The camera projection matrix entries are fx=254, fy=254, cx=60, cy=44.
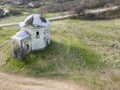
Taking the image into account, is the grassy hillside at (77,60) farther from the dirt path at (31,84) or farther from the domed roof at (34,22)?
the domed roof at (34,22)

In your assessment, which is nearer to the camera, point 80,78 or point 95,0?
point 80,78

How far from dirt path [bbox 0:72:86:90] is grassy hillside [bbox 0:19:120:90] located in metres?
1.23

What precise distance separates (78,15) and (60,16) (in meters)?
4.66

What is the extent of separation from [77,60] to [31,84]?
9018mm

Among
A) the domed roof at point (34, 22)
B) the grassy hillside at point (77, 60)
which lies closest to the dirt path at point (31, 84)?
the grassy hillside at point (77, 60)

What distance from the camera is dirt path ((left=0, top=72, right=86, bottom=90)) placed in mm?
34531

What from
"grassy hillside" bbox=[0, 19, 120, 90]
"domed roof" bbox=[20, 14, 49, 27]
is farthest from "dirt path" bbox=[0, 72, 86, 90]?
"domed roof" bbox=[20, 14, 49, 27]

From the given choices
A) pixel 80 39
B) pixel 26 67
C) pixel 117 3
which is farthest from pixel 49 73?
pixel 117 3

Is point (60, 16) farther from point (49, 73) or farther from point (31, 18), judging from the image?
point (49, 73)

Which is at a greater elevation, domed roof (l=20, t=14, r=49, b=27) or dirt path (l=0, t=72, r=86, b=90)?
domed roof (l=20, t=14, r=49, b=27)

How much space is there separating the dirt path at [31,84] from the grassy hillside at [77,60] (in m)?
1.23

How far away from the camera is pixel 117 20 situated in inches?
2361

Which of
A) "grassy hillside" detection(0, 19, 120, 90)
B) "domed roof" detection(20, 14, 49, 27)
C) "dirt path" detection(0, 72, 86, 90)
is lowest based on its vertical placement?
"dirt path" detection(0, 72, 86, 90)

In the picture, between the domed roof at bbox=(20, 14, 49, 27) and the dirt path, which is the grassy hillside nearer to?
the dirt path
